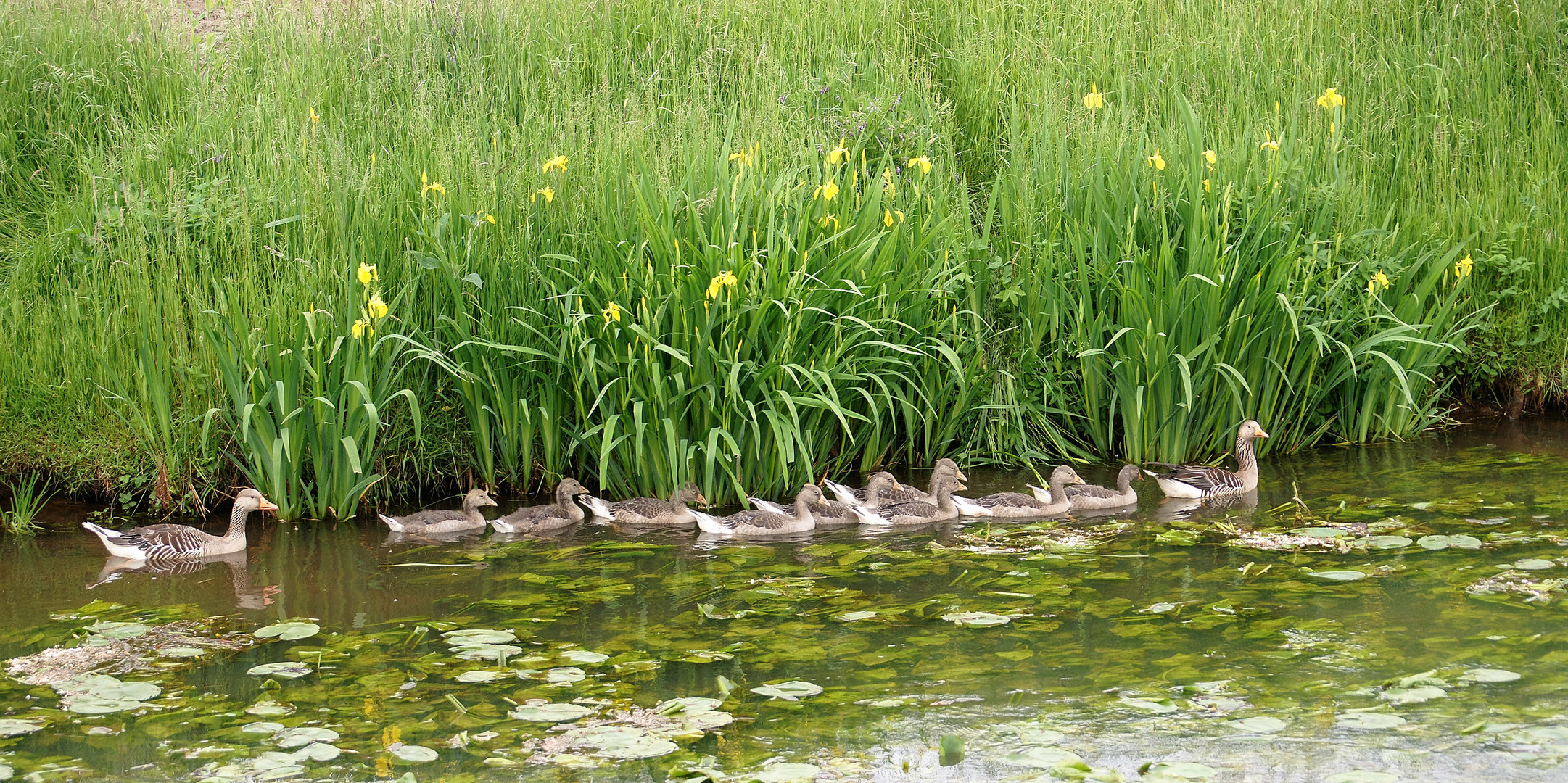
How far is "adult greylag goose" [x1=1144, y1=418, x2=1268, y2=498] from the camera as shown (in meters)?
7.68

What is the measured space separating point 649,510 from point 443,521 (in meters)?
1.12

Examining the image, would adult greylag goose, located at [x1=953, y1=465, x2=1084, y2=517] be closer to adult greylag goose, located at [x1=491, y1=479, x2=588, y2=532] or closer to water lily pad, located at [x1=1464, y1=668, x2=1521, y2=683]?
adult greylag goose, located at [x1=491, y1=479, x2=588, y2=532]

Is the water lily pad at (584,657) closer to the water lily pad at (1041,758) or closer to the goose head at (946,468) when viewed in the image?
the water lily pad at (1041,758)

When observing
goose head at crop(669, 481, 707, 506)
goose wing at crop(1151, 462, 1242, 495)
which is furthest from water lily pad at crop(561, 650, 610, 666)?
goose wing at crop(1151, 462, 1242, 495)

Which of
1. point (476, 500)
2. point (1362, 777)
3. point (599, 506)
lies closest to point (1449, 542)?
point (1362, 777)

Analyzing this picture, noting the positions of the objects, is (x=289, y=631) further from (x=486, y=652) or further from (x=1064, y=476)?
(x=1064, y=476)

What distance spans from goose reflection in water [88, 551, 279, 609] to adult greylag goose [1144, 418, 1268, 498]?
4877 millimetres

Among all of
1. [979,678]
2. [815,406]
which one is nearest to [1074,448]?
[815,406]

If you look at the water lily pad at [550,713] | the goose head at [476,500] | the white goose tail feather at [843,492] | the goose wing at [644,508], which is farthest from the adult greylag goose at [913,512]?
the water lily pad at [550,713]

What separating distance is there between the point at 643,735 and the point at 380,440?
409 cm

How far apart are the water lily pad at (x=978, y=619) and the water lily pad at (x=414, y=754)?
224cm

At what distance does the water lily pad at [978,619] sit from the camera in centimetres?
564

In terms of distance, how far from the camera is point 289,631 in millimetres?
5789

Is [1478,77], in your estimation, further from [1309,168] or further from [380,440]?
[380,440]
